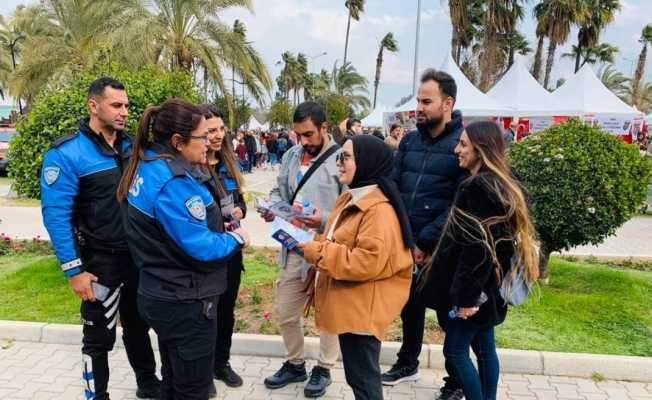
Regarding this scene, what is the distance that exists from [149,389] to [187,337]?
1.25 m

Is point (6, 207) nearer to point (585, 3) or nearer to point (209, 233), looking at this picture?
point (209, 233)

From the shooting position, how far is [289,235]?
249cm

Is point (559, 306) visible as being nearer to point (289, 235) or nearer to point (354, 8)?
point (289, 235)

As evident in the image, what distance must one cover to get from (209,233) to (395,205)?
2.94 ft

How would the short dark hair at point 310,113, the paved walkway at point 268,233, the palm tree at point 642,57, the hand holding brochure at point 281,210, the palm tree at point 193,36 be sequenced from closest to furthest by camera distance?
the hand holding brochure at point 281,210
the short dark hair at point 310,113
the paved walkway at point 268,233
the palm tree at point 193,36
the palm tree at point 642,57

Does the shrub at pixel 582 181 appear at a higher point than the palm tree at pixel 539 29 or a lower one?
lower

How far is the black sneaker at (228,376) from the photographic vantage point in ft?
11.3

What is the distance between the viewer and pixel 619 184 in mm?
4684

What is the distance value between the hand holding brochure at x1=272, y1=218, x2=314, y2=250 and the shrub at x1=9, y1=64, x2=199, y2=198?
10.1 feet

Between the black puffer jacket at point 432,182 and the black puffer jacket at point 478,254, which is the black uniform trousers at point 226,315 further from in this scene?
the black puffer jacket at point 478,254

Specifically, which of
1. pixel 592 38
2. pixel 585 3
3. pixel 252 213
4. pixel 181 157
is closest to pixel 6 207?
pixel 252 213

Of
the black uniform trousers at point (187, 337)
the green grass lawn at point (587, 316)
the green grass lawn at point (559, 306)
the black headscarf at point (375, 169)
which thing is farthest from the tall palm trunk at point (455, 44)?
the black uniform trousers at point (187, 337)

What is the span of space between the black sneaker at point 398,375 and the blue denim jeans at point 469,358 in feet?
2.47

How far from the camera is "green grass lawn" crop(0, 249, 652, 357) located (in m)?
4.04
